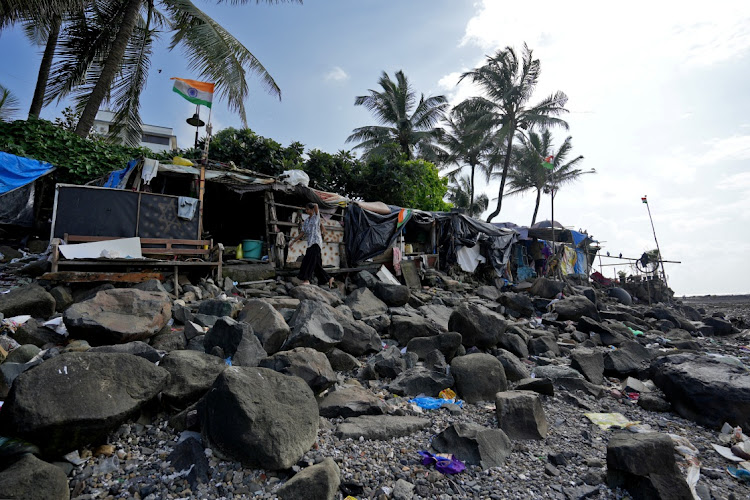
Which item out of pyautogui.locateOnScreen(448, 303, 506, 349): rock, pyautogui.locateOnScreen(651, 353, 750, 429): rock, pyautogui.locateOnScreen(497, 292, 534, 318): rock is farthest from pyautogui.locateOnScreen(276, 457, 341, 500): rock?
pyautogui.locateOnScreen(497, 292, 534, 318): rock

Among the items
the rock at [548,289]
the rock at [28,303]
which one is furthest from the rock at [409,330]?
the rock at [548,289]

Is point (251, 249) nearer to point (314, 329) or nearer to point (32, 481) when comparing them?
point (314, 329)

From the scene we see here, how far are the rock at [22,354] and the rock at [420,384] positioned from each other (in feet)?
12.3

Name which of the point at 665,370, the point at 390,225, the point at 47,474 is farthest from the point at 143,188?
the point at 665,370

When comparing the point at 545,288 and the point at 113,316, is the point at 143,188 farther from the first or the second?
the point at 545,288

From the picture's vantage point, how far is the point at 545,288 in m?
11.2

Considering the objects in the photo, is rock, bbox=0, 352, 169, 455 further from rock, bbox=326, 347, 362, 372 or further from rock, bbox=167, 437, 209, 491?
rock, bbox=326, 347, 362, 372

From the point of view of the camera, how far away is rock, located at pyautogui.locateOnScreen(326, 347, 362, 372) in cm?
468

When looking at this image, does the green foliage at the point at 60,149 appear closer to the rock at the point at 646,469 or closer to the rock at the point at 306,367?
the rock at the point at 306,367

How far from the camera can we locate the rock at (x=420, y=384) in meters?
4.21

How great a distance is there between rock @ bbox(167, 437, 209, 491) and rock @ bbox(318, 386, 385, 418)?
3.83 feet

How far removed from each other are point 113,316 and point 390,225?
776cm

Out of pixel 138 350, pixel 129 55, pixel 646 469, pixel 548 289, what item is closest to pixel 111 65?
pixel 129 55

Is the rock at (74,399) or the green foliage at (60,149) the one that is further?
the green foliage at (60,149)
